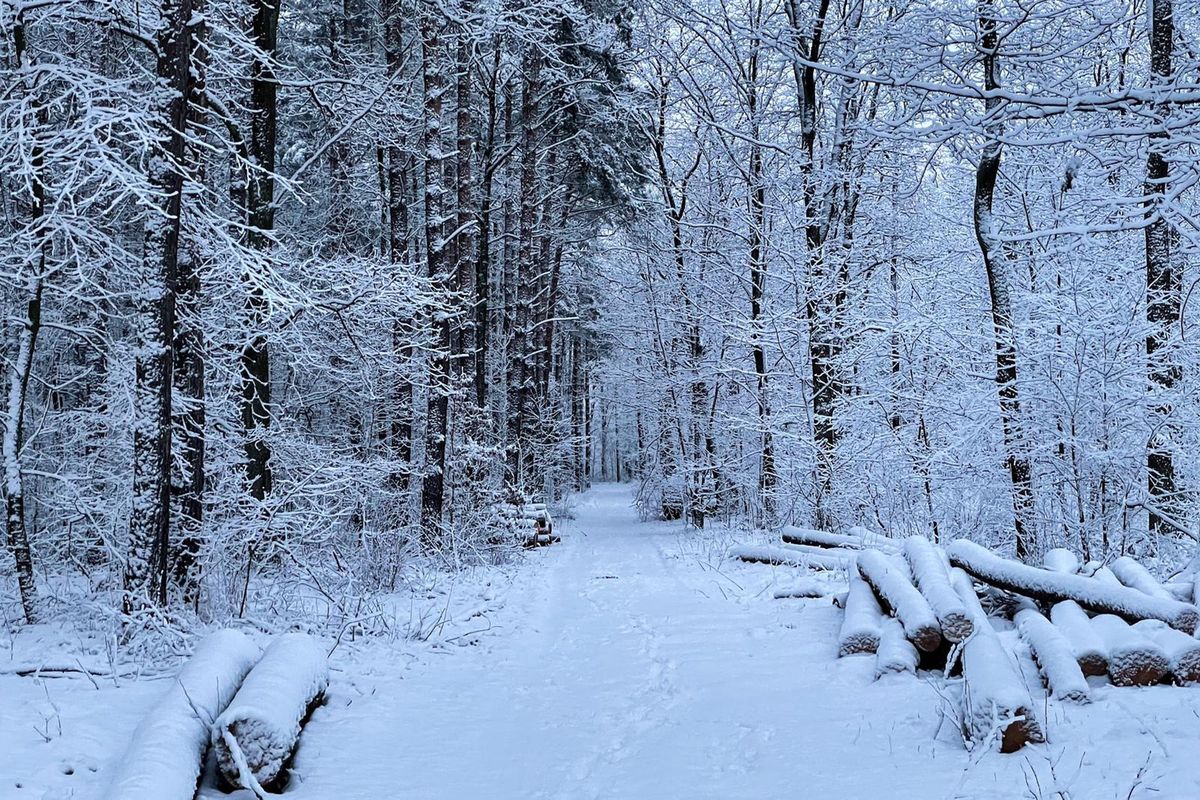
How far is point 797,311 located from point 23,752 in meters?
12.5

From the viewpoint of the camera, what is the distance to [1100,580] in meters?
5.86

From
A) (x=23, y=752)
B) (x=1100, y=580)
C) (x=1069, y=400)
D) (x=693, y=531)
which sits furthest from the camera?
(x=693, y=531)

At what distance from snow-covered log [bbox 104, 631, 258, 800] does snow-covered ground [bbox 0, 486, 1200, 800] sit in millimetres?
289

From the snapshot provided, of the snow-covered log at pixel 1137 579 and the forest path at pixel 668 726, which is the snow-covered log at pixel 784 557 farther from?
the snow-covered log at pixel 1137 579

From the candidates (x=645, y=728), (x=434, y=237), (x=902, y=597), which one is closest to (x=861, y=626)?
(x=902, y=597)

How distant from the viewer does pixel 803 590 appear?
8.98 meters

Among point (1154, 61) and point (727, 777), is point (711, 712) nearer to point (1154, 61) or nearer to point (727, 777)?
point (727, 777)

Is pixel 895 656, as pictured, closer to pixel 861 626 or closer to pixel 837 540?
pixel 861 626

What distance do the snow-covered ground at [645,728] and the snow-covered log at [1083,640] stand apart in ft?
0.79

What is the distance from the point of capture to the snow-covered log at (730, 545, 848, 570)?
1035 centimetres

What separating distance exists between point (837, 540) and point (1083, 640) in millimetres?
6292

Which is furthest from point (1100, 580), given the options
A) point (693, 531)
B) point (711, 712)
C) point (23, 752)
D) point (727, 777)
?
point (693, 531)

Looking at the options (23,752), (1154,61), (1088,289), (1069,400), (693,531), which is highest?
(1154,61)

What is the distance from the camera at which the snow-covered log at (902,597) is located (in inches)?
221
